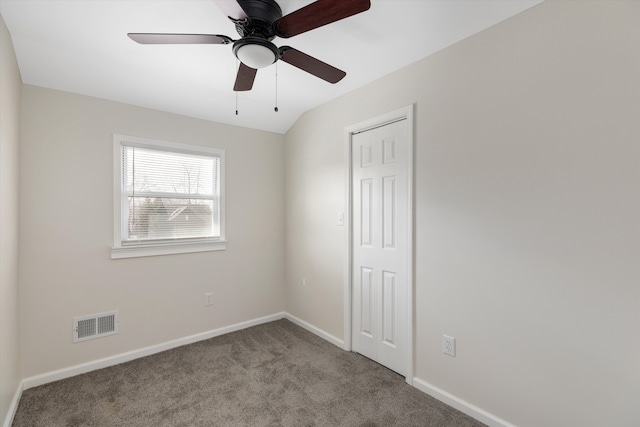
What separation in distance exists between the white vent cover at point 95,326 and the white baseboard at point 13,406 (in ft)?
1.35

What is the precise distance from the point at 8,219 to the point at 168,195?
4.05 ft

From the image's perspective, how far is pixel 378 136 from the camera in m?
2.67

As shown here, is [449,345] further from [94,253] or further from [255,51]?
[94,253]

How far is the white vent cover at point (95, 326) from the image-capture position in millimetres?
2551

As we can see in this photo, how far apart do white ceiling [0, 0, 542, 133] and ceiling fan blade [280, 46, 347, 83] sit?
293 mm

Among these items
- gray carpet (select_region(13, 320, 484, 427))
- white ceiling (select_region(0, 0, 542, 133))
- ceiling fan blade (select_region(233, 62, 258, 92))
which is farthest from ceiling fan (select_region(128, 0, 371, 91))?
gray carpet (select_region(13, 320, 484, 427))

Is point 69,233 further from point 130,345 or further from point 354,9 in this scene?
point 354,9

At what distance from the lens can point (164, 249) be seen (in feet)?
9.84

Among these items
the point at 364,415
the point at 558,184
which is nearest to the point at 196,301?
the point at 364,415

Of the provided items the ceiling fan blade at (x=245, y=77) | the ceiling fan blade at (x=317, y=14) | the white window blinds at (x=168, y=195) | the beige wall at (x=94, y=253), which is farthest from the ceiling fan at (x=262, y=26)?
the white window blinds at (x=168, y=195)

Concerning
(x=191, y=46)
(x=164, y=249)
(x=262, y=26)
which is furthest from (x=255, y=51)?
(x=164, y=249)

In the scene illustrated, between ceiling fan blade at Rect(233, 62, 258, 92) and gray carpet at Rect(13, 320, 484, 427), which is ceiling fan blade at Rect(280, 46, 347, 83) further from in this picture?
gray carpet at Rect(13, 320, 484, 427)

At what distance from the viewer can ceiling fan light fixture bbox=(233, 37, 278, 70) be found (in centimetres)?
155

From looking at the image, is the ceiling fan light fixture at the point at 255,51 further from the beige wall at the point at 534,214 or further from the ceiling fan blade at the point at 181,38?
the beige wall at the point at 534,214
